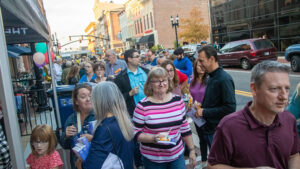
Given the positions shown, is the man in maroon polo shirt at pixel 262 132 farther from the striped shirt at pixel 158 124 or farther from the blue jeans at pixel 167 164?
the blue jeans at pixel 167 164

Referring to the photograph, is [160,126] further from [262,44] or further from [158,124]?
[262,44]

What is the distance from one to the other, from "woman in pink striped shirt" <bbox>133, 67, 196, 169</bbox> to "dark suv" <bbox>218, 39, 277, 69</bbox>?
45.3ft

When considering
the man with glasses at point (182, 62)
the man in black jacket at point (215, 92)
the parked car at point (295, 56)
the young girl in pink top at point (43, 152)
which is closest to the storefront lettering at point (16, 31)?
the young girl in pink top at point (43, 152)

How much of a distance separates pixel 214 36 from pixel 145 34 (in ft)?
67.3

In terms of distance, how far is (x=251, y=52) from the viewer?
1530 centimetres

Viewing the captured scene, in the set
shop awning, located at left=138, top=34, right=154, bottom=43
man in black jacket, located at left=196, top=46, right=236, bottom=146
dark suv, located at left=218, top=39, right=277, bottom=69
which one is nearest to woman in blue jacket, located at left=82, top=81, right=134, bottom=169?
man in black jacket, located at left=196, top=46, right=236, bottom=146

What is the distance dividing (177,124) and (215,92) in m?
0.65

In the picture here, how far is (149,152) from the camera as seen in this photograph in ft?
9.12

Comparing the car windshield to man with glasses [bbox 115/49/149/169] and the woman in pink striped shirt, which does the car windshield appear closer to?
man with glasses [bbox 115/49/149/169]

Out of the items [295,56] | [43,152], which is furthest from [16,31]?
[295,56]

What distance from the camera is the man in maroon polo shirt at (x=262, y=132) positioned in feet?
5.38

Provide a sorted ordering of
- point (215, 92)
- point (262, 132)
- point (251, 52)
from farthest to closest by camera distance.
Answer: point (251, 52) < point (215, 92) < point (262, 132)

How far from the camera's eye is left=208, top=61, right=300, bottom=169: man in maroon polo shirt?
164cm

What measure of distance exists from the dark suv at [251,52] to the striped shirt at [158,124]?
13.9 meters
